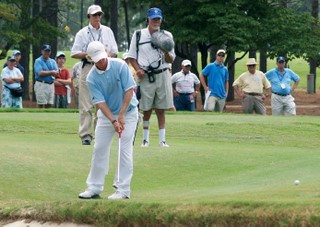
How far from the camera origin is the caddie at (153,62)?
15.6 meters

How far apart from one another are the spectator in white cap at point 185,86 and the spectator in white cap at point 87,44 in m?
12.4

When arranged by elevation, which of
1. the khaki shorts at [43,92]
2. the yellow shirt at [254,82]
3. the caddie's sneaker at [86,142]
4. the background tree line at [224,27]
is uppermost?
the background tree line at [224,27]

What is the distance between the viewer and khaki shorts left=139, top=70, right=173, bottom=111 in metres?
16.0

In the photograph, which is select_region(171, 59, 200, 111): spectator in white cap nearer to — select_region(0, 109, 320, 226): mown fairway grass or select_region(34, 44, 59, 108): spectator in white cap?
select_region(34, 44, 59, 108): spectator in white cap

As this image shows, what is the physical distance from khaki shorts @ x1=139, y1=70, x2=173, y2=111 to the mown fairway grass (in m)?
0.68

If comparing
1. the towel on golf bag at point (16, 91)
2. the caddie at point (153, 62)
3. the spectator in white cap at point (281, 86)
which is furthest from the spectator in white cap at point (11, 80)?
the caddie at point (153, 62)

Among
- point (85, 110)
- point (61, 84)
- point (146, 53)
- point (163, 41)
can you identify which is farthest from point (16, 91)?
point (163, 41)

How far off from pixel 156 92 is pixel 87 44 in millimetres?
1249

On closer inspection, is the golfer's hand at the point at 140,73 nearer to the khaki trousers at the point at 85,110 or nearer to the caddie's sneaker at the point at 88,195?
the khaki trousers at the point at 85,110

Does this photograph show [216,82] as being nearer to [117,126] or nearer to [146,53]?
[146,53]

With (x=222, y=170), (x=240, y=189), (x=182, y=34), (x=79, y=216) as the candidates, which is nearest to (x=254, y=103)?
(x=182, y=34)

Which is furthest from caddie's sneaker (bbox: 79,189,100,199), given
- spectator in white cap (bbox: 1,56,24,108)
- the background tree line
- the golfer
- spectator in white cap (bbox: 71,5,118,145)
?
the background tree line

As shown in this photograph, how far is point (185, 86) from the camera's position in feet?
94.5

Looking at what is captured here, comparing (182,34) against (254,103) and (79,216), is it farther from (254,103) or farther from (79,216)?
(79,216)
